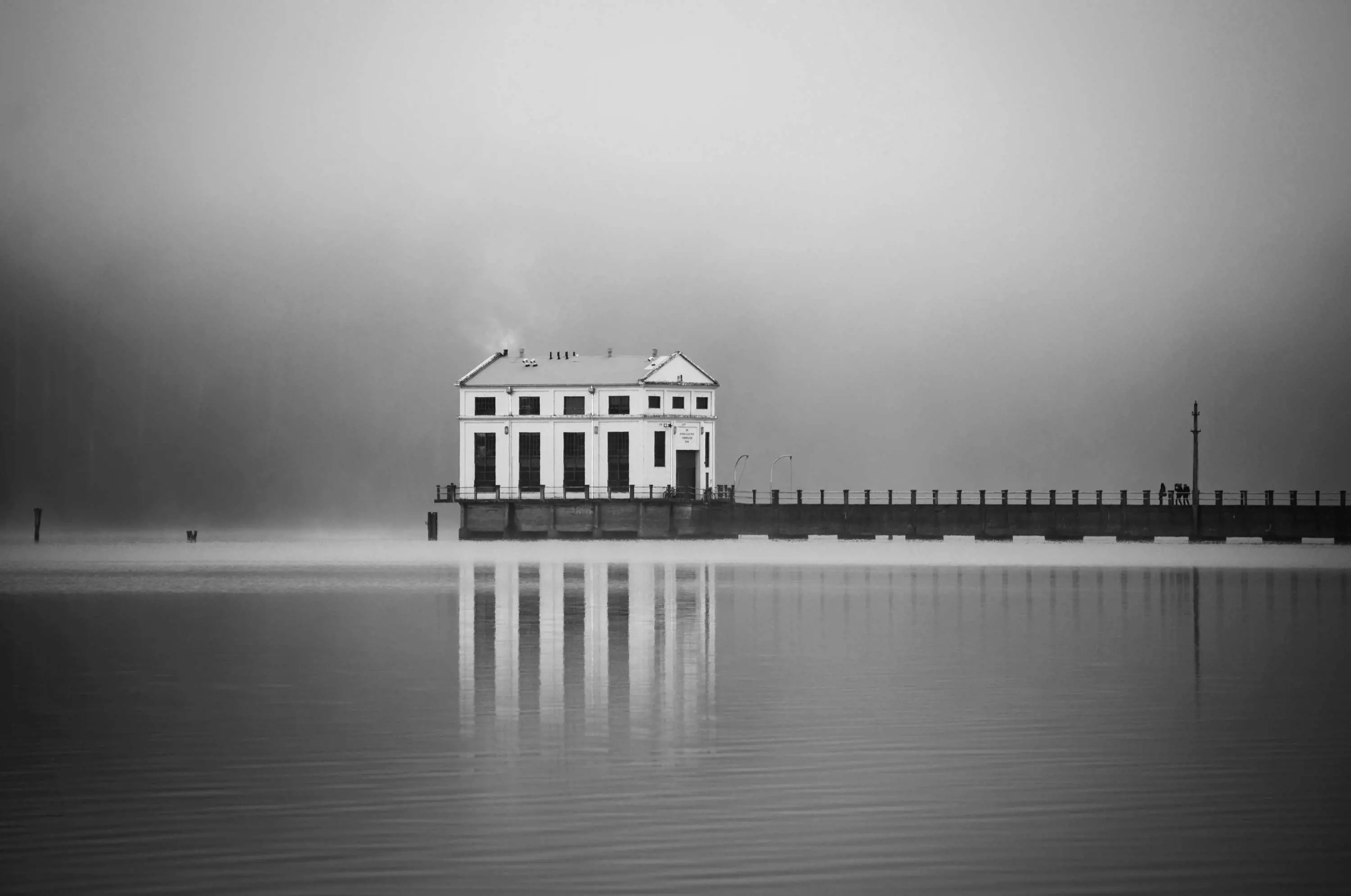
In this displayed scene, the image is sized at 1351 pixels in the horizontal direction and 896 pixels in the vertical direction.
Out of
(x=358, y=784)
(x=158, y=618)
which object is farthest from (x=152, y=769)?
(x=158, y=618)

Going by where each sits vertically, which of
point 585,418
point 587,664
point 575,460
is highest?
point 585,418

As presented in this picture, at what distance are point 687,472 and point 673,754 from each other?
7706 centimetres

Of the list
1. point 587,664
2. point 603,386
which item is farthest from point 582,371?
point 587,664

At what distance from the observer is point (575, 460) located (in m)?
93.6

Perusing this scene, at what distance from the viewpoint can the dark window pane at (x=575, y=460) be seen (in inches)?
3671

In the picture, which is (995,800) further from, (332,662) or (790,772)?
(332,662)

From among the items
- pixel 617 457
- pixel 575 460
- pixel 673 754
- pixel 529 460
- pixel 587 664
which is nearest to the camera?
pixel 673 754

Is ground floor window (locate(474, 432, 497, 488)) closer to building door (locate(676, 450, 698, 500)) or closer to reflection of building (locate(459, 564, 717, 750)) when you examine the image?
building door (locate(676, 450, 698, 500))

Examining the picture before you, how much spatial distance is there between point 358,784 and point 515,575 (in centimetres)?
3632

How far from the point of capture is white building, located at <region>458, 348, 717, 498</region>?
9269 cm

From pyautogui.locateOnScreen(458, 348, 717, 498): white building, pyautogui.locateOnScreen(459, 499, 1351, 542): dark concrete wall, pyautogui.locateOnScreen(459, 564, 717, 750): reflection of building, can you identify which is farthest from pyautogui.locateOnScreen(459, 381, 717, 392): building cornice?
pyautogui.locateOnScreen(459, 564, 717, 750): reflection of building

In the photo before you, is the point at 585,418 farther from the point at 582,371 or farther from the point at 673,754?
the point at 673,754

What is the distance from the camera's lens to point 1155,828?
12.8 metres

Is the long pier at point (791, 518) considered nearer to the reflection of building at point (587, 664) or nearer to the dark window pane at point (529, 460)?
the dark window pane at point (529, 460)
